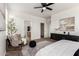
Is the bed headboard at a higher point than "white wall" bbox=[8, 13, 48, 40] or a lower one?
lower

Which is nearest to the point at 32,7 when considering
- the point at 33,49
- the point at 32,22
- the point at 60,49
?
the point at 32,22

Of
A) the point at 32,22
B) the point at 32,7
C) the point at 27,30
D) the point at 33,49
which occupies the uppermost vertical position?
the point at 32,7

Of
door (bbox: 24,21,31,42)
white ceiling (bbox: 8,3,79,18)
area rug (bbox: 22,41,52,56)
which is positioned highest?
white ceiling (bbox: 8,3,79,18)

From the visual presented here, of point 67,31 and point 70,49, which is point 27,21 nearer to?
point 67,31

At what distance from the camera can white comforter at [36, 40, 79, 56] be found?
60.4 inches

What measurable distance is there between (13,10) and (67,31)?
1.20 m

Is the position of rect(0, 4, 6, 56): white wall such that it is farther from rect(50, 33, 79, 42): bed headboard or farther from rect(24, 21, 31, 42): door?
rect(50, 33, 79, 42): bed headboard

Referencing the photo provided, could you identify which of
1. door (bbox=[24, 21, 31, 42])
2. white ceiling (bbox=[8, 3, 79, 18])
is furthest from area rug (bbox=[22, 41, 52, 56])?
white ceiling (bbox=[8, 3, 79, 18])

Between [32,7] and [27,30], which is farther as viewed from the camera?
[27,30]

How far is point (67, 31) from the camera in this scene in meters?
1.77

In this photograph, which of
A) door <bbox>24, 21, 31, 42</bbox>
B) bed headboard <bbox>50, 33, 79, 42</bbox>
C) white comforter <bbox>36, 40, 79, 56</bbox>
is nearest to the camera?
white comforter <bbox>36, 40, 79, 56</bbox>

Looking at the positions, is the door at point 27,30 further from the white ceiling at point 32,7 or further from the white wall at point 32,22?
the white ceiling at point 32,7

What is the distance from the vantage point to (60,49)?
1.61 meters

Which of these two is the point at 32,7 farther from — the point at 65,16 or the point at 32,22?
the point at 65,16
